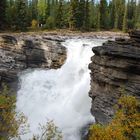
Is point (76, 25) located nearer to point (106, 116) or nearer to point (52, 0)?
point (52, 0)

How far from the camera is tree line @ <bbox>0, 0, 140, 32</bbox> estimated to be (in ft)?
343

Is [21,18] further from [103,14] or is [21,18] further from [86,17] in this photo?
[103,14]

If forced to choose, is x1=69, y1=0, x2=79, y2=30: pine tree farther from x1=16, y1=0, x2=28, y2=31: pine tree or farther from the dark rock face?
the dark rock face

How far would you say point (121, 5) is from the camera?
5325 inches

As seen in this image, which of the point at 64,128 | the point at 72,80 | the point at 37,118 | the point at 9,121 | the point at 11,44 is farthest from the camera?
the point at 11,44

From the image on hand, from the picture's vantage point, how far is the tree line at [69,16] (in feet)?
343

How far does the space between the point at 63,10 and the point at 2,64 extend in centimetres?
5345

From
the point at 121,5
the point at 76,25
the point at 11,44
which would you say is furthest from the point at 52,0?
the point at 11,44

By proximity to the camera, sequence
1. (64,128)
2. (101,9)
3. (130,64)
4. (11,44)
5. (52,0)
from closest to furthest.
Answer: (130,64), (64,128), (11,44), (101,9), (52,0)

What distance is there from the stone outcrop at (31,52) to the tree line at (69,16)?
90.1 feet

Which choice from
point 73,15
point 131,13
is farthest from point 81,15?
point 131,13

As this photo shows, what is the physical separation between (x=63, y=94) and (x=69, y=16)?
5349 cm

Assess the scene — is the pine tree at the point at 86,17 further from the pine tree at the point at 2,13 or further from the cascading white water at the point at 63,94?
the cascading white water at the point at 63,94

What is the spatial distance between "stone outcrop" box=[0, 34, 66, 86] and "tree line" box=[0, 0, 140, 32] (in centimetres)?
2745
